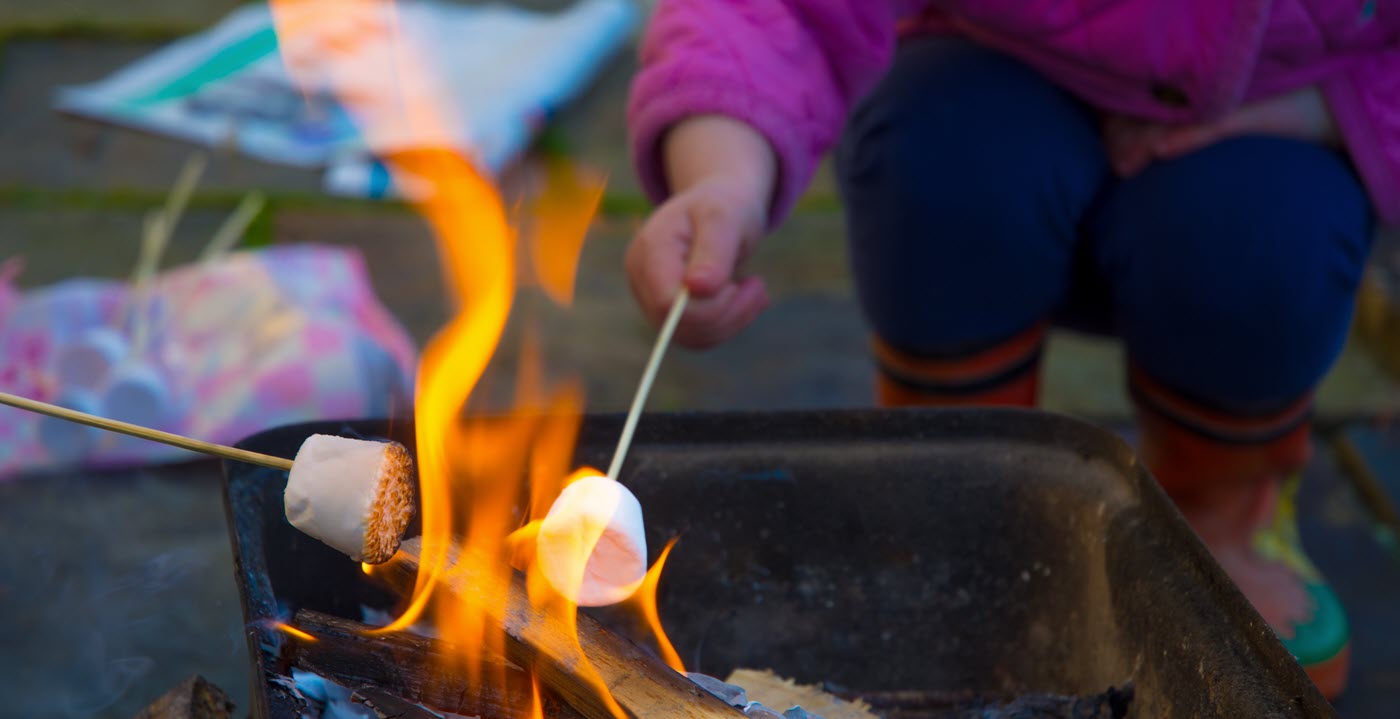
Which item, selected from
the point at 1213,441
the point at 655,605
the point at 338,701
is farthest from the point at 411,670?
the point at 1213,441

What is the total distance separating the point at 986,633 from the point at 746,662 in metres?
0.24

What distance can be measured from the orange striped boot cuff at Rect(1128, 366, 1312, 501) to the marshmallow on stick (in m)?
1.14

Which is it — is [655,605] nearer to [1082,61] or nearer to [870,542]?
[870,542]

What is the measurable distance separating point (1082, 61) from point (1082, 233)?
9.6 inches

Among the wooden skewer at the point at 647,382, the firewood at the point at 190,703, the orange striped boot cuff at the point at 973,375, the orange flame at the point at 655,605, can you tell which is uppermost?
the wooden skewer at the point at 647,382

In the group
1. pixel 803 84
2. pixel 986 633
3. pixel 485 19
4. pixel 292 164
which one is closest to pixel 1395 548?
pixel 986 633

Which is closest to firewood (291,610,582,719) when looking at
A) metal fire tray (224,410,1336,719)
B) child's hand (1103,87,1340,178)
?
metal fire tray (224,410,1336,719)

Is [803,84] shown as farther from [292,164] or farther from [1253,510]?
[292,164]

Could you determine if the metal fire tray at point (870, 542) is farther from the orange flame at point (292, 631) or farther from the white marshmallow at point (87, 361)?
the white marshmallow at point (87, 361)

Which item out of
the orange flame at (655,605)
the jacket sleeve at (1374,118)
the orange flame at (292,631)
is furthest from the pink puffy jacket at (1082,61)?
the orange flame at (292,631)

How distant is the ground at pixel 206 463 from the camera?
1.69m

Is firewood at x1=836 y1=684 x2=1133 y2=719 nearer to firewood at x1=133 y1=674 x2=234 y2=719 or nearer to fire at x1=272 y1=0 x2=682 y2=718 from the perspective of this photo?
fire at x1=272 y1=0 x2=682 y2=718

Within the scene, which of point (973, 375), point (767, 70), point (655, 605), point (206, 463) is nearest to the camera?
point (655, 605)

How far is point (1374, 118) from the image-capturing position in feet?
5.11
